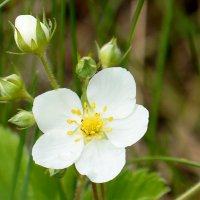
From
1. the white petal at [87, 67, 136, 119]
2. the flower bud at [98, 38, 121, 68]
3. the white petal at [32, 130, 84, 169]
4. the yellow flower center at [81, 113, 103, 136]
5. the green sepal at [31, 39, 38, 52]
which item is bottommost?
the white petal at [32, 130, 84, 169]

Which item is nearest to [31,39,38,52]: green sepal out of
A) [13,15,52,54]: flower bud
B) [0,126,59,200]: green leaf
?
[13,15,52,54]: flower bud

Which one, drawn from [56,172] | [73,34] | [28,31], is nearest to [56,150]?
[56,172]

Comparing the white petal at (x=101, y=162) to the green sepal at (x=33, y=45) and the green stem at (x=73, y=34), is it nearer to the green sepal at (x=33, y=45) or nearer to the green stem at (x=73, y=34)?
the green sepal at (x=33, y=45)

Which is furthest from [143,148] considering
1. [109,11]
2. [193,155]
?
[109,11]

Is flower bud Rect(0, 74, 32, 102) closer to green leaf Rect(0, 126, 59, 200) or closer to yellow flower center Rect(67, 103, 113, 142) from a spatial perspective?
yellow flower center Rect(67, 103, 113, 142)

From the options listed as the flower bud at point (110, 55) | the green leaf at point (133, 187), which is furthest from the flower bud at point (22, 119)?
the green leaf at point (133, 187)

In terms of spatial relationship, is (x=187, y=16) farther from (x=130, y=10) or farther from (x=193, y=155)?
Result: (x=193, y=155)

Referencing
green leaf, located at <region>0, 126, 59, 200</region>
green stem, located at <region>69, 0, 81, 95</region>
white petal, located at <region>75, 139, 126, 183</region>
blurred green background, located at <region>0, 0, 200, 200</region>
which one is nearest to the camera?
white petal, located at <region>75, 139, 126, 183</region>
